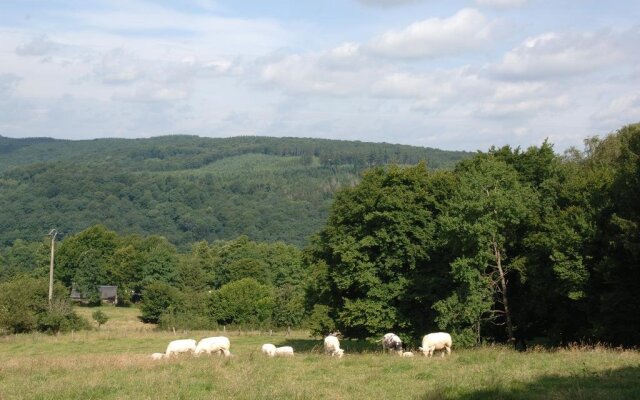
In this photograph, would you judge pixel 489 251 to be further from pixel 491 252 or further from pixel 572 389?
pixel 572 389

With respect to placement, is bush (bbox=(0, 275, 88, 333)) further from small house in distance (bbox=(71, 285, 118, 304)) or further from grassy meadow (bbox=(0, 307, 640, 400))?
grassy meadow (bbox=(0, 307, 640, 400))

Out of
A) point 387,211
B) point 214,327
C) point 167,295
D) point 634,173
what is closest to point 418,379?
point 634,173

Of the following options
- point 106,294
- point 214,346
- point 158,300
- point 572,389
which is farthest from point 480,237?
point 106,294

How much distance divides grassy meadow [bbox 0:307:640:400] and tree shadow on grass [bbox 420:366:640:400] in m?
0.02

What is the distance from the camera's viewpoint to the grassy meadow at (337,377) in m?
14.7

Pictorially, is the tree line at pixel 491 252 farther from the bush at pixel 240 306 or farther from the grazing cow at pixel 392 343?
the bush at pixel 240 306

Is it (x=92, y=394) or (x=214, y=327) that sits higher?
(x=92, y=394)

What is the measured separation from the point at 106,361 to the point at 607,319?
18952 mm

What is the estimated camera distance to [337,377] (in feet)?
59.2

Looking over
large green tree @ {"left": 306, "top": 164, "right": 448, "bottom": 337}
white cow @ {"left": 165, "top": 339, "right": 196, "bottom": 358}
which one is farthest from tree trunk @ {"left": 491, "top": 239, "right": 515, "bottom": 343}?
white cow @ {"left": 165, "top": 339, "right": 196, "bottom": 358}

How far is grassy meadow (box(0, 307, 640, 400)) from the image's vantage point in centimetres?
1474

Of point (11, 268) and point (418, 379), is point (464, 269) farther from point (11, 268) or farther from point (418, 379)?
point (11, 268)

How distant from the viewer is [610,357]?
61.8ft

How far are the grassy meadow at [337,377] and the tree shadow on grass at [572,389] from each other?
2 centimetres
